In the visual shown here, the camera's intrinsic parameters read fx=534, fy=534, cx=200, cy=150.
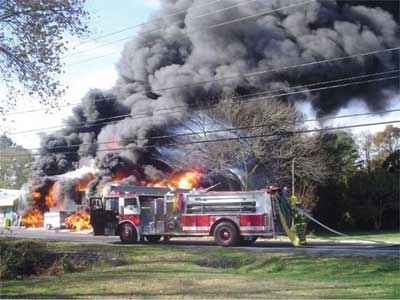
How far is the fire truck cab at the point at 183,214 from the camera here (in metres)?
19.0

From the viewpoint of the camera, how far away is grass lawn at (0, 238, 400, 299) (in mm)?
8602

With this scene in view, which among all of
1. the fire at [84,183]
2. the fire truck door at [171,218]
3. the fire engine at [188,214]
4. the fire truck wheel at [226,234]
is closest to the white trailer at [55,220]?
the fire at [84,183]

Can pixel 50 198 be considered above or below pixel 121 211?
above

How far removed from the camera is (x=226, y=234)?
19328 mm

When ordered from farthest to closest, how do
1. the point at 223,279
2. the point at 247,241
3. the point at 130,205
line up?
the point at 130,205, the point at 247,241, the point at 223,279

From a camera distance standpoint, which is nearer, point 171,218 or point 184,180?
point 171,218

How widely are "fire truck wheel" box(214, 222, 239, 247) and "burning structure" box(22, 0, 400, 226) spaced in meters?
14.3

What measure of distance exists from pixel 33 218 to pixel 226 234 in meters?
33.4

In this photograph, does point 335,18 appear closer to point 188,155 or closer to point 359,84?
point 359,84

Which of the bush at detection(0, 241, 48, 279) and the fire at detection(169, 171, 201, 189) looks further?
the fire at detection(169, 171, 201, 189)

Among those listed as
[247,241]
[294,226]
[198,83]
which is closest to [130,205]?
[247,241]

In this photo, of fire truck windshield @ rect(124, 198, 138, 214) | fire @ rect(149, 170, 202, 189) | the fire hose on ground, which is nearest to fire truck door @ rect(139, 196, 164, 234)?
fire truck windshield @ rect(124, 198, 138, 214)

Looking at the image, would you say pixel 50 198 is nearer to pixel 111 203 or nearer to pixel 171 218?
pixel 111 203

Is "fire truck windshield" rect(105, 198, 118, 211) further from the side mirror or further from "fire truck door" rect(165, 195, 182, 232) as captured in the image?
"fire truck door" rect(165, 195, 182, 232)
